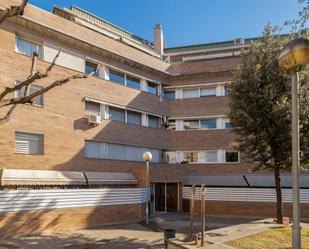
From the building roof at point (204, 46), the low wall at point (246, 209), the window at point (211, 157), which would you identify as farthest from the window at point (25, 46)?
the building roof at point (204, 46)

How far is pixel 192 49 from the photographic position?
4197cm

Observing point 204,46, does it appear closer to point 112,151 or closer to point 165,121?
point 165,121

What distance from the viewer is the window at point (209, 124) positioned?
29608 millimetres

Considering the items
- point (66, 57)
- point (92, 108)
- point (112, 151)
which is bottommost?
point (112, 151)

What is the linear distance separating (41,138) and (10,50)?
473cm

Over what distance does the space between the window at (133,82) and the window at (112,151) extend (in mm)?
4456

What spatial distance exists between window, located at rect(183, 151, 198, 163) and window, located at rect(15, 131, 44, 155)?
42.0 feet

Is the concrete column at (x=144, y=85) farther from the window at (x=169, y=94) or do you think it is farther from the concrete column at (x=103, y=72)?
the concrete column at (x=103, y=72)

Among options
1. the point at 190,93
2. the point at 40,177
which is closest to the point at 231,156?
the point at 190,93

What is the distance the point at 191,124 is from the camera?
30.2 metres

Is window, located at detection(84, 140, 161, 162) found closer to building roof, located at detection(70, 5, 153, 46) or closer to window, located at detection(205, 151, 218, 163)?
window, located at detection(205, 151, 218, 163)

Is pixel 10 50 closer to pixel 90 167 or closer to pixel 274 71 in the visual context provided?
pixel 90 167

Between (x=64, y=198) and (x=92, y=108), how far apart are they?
300 inches

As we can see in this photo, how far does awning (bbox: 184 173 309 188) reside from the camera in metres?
26.3
